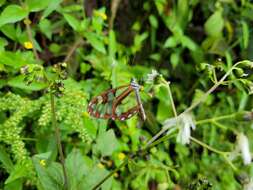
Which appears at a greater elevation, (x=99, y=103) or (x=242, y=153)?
(x=99, y=103)

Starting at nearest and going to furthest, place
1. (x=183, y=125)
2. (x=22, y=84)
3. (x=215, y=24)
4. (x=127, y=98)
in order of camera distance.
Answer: (x=183, y=125) → (x=22, y=84) → (x=127, y=98) → (x=215, y=24)

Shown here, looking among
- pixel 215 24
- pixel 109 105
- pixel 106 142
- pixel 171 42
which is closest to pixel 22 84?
pixel 106 142

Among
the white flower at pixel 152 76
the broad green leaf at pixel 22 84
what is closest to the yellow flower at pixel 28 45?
the broad green leaf at pixel 22 84

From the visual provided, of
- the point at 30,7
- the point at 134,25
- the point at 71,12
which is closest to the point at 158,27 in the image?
the point at 134,25

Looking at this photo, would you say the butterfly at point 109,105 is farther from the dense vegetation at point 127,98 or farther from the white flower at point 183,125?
the white flower at point 183,125

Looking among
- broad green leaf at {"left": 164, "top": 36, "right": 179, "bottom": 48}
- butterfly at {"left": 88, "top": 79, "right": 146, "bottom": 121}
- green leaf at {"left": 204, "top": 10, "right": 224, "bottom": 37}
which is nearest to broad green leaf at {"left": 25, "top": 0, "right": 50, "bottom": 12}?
butterfly at {"left": 88, "top": 79, "right": 146, "bottom": 121}

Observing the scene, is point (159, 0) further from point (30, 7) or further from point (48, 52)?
point (30, 7)

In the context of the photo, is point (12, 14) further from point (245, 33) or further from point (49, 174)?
point (245, 33)

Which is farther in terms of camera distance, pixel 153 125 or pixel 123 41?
pixel 123 41
